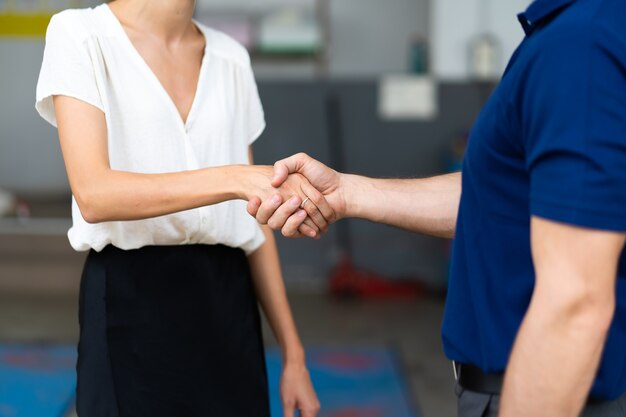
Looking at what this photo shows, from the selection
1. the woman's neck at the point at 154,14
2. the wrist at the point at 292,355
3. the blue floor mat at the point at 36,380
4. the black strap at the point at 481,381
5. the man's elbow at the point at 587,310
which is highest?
the woman's neck at the point at 154,14

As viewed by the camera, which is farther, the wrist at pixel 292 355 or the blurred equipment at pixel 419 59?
the blurred equipment at pixel 419 59

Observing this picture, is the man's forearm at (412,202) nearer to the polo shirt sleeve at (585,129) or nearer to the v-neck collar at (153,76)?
the v-neck collar at (153,76)

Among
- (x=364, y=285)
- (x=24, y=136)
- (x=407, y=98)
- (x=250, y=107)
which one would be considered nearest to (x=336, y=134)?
(x=407, y=98)

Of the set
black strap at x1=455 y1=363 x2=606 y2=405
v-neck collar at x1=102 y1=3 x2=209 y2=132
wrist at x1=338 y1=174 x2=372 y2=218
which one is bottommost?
black strap at x1=455 y1=363 x2=606 y2=405

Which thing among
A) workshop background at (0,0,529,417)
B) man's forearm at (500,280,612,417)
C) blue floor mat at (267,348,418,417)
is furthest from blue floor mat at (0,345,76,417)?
man's forearm at (500,280,612,417)

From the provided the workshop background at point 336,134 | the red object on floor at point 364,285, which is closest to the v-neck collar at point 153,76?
the workshop background at point 336,134

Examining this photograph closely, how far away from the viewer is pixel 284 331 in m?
1.72

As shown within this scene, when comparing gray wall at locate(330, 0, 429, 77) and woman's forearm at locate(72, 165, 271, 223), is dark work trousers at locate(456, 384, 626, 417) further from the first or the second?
gray wall at locate(330, 0, 429, 77)

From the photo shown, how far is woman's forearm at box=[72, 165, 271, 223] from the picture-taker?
1345 mm

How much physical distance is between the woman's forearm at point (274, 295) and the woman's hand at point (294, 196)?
129 millimetres

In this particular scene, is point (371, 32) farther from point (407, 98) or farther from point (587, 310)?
point (587, 310)

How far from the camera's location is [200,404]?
1527mm

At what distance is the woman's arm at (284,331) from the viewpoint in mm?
1694

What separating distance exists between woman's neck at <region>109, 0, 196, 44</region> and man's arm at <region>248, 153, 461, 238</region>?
354 millimetres
